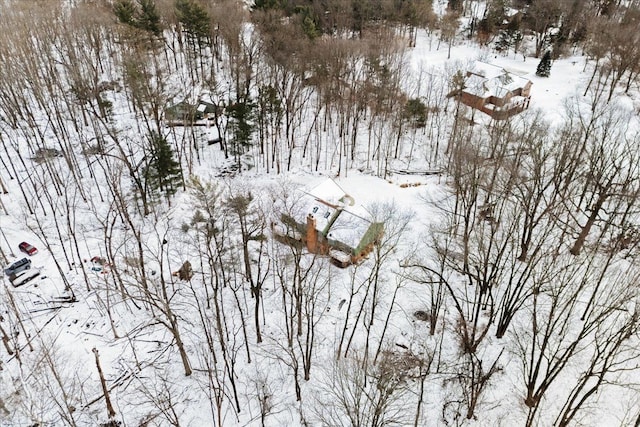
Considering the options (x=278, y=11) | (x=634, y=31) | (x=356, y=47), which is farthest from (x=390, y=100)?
(x=634, y=31)

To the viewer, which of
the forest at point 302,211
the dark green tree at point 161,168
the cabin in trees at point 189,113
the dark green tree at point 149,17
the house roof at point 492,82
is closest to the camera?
the forest at point 302,211

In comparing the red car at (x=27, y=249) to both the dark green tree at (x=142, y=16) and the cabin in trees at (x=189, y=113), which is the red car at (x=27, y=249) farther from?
the dark green tree at (x=142, y=16)

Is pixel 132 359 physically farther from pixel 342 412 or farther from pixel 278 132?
pixel 278 132

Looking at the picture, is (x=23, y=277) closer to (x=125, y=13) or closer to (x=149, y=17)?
(x=125, y=13)

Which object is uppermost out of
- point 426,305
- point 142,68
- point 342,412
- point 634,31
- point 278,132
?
point 634,31

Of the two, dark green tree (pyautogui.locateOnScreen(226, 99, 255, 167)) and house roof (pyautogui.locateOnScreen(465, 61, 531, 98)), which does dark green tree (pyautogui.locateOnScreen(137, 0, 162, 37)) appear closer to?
dark green tree (pyautogui.locateOnScreen(226, 99, 255, 167))

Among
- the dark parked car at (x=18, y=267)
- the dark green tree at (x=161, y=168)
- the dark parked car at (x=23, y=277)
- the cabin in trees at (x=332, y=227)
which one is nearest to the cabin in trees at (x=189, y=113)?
the dark green tree at (x=161, y=168)
